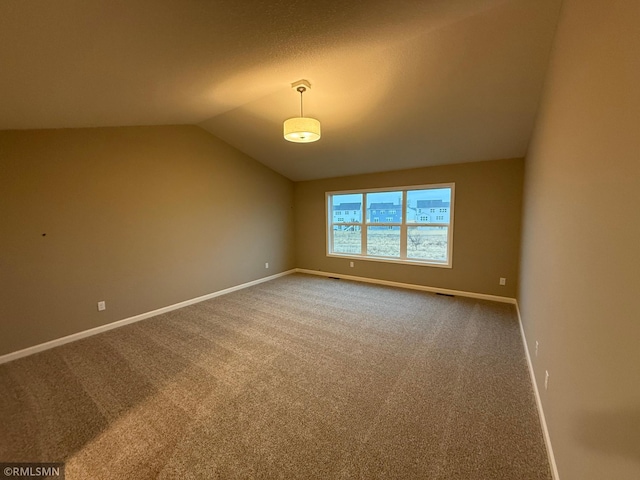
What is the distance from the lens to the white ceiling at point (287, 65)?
4.48ft

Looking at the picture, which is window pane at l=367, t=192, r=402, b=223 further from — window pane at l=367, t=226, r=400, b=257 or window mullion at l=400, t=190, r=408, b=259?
window pane at l=367, t=226, r=400, b=257

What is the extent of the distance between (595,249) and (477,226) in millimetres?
3370

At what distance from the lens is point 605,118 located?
2.99 feet

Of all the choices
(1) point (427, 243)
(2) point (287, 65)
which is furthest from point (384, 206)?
(2) point (287, 65)

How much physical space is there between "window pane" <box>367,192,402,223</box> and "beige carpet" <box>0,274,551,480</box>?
225 cm

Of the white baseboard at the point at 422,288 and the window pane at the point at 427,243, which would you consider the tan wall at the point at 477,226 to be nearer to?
the white baseboard at the point at 422,288

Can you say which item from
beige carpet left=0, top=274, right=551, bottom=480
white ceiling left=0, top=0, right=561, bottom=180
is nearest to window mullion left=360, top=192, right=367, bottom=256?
white ceiling left=0, top=0, right=561, bottom=180

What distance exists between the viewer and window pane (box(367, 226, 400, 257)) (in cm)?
491

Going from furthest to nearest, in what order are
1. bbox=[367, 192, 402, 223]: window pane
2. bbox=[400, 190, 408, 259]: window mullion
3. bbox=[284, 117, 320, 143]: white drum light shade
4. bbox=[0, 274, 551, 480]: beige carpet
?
bbox=[367, 192, 402, 223]: window pane → bbox=[400, 190, 408, 259]: window mullion → bbox=[284, 117, 320, 143]: white drum light shade → bbox=[0, 274, 551, 480]: beige carpet

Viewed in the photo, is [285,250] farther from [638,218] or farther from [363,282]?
[638,218]

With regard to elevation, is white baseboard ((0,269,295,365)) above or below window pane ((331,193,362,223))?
below

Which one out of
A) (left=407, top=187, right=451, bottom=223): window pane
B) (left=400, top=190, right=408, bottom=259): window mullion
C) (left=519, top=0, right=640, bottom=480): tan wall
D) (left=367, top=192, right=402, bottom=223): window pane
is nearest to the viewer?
(left=519, top=0, right=640, bottom=480): tan wall

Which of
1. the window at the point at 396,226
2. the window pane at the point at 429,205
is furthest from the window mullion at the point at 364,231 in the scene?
the window pane at the point at 429,205

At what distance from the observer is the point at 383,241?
16.7 feet
